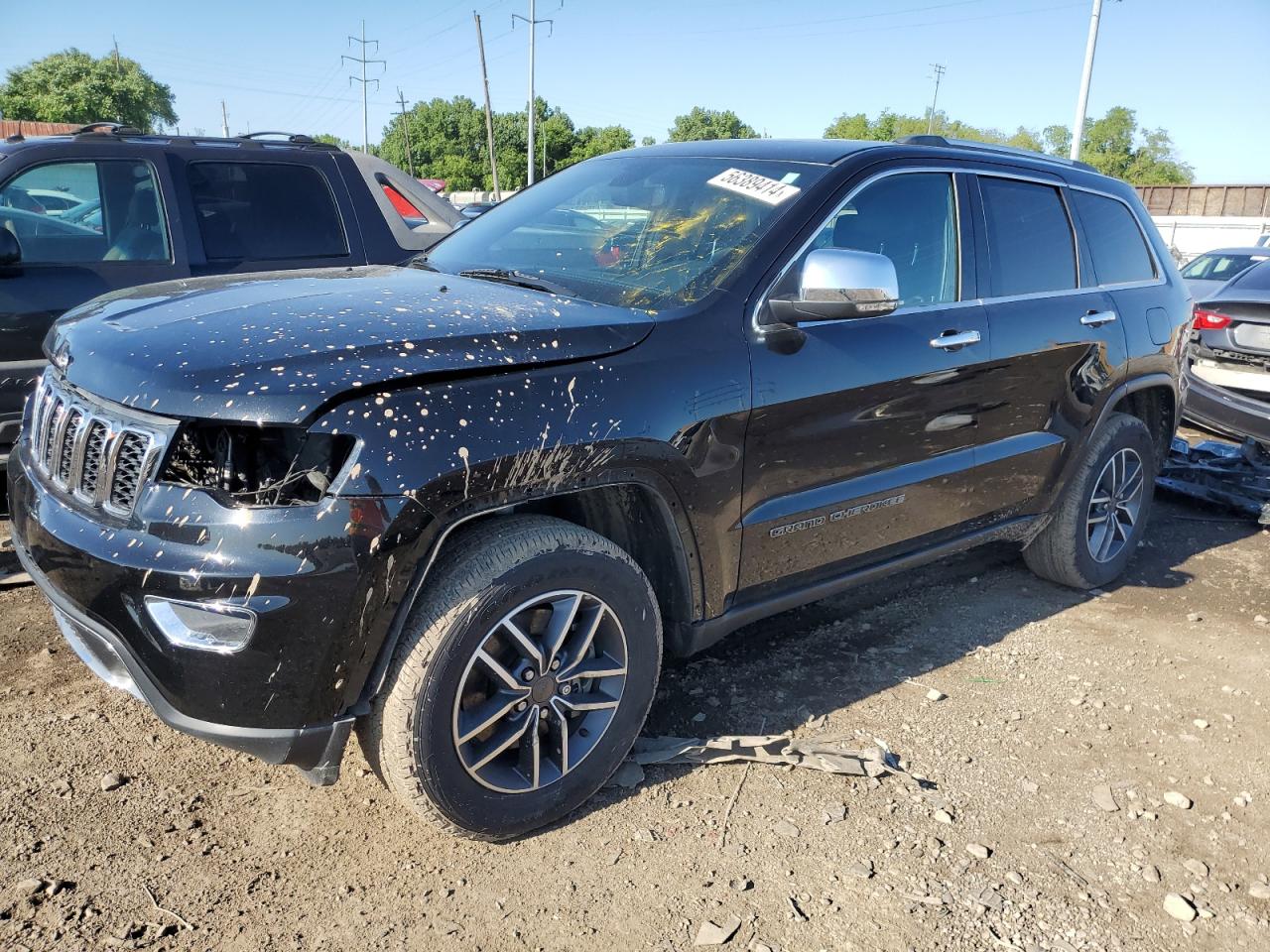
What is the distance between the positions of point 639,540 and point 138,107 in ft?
274

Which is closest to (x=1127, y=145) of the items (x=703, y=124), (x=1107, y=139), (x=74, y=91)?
(x=1107, y=139)

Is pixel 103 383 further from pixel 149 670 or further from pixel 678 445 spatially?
pixel 678 445

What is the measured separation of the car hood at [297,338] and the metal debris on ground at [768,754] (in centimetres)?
129

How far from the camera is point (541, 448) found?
245 centimetres

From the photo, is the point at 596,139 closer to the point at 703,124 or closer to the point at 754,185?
the point at 703,124

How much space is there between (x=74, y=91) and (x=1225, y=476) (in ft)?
261

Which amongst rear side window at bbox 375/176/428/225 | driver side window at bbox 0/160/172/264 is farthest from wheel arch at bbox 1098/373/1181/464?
driver side window at bbox 0/160/172/264

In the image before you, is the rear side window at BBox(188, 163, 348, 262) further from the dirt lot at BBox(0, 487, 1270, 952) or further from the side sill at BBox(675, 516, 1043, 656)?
the side sill at BBox(675, 516, 1043, 656)

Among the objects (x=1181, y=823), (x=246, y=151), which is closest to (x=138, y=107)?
(x=246, y=151)

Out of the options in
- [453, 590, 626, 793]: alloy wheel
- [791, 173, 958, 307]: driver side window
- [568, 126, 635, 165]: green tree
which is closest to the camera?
[453, 590, 626, 793]: alloy wheel

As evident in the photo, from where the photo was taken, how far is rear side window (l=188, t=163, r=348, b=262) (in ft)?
17.5

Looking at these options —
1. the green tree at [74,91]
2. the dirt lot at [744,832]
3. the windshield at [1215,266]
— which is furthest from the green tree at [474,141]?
the dirt lot at [744,832]

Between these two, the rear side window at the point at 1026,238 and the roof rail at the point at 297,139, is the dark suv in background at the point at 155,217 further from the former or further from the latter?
the rear side window at the point at 1026,238

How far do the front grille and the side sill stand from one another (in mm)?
1569
